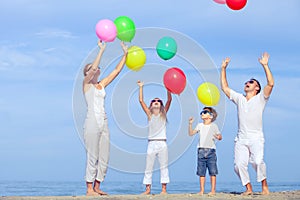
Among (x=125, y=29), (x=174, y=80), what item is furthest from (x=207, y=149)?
(x=125, y=29)

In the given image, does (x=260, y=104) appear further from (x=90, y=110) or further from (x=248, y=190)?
(x=90, y=110)

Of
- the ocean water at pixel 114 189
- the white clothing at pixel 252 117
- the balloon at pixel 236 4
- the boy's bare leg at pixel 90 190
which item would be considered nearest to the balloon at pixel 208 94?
the white clothing at pixel 252 117

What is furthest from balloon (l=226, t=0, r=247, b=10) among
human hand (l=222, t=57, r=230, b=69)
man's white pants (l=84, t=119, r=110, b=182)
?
man's white pants (l=84, t=119, r=110, b=182)

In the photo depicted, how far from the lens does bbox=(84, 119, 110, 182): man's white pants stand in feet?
29.8

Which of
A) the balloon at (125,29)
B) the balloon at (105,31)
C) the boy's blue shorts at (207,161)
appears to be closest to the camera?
the balloon at (105,31)

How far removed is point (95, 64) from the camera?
360 inches

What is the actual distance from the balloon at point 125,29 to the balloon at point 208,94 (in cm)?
130

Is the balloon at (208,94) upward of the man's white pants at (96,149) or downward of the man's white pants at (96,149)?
upward

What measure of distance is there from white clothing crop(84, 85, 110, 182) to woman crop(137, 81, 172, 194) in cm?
73

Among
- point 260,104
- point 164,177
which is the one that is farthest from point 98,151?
point 260,104

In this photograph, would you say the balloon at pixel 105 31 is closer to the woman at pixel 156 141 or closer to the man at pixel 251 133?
the woman at pixel 156 141

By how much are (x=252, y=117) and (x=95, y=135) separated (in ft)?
7.40

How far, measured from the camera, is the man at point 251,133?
923 centimetres

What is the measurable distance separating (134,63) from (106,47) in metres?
0.52
